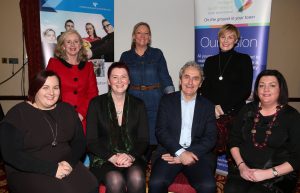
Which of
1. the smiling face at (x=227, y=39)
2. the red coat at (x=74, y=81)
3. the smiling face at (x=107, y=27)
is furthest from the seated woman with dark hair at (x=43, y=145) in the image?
Answer: the smiling face at (x=107, y=27)

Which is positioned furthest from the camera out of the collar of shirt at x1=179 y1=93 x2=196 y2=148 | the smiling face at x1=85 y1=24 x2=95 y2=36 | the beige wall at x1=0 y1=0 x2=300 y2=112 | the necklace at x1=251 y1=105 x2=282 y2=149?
the beige wall at x1=0 y1=0 x2=300 y2=112

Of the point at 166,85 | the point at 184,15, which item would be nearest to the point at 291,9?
the point at 184,15

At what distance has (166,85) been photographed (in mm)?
3496

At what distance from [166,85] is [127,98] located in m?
0.89

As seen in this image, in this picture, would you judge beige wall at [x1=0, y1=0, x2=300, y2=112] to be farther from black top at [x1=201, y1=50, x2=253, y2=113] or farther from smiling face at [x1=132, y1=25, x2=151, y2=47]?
black top at [x1=201, y1=50, x2=253, y2=113]

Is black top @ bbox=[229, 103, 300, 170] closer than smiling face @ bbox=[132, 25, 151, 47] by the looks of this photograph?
Yes

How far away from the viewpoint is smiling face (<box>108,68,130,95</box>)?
101 inches

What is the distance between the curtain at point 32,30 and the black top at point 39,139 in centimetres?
185

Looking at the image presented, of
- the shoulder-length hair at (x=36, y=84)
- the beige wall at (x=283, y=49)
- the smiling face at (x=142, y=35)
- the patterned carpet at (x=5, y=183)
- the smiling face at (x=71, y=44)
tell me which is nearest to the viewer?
the shoulder-length hair at (x=36, y=84)

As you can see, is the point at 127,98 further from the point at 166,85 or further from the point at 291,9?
the point at 291,9

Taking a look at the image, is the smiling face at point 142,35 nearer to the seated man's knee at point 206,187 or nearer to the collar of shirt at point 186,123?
the collar of shirt at point 186,123

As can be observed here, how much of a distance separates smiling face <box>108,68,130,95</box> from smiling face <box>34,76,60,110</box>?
48 cm

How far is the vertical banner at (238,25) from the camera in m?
3.54

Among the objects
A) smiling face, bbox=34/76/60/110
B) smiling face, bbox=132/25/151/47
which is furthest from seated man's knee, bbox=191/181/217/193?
smiling face, bbox=132/25/151/47
